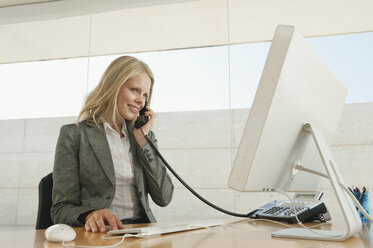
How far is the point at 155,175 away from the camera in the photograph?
5.04ft

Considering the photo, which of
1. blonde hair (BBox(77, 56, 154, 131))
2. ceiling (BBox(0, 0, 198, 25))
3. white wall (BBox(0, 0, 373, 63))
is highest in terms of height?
ceiling (BBox(0, 0, 198, 25))

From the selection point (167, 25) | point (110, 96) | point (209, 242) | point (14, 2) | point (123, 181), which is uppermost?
point (14, 2)

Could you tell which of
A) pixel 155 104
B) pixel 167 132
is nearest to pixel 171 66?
pixel 155 104

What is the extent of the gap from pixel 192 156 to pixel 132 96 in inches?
48.6

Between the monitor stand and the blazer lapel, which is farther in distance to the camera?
the blazer lapel

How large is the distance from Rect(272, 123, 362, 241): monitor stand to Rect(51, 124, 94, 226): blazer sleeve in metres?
0.74

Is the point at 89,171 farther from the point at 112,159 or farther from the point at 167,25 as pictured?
the point at 167,25

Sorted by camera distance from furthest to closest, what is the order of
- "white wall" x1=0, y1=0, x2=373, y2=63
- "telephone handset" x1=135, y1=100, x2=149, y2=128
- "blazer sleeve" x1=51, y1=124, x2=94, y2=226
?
1. "white wall" x1=0, y1=0, x2=373, y2=63
2. "telephone handset" x1=135, y1=100, x2=149, y2=128
3. "blazer sleeve" x1=51, y1=124, x2=94, y2=226

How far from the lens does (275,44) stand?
69 centimetres

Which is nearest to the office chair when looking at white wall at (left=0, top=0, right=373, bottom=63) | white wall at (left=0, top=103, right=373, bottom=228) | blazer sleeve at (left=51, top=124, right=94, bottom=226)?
blazer sleeve at (left=51, top=124, right=94, bottom=226)

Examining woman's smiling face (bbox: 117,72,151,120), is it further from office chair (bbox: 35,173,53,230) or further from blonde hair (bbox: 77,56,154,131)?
office chair (bbox: 35,173,53,230)

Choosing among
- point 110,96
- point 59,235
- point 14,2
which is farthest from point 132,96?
point 14,2

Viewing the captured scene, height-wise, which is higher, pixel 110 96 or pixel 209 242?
pixel 110 96

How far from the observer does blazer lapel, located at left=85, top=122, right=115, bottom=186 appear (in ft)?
4.60
